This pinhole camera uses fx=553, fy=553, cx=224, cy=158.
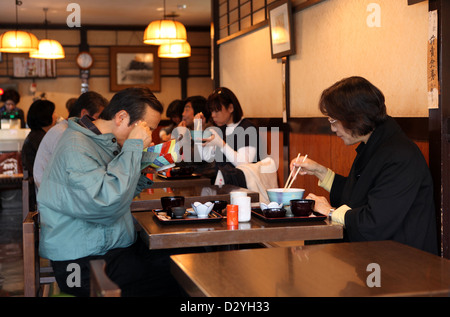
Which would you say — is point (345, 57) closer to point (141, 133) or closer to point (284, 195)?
point (284, 195)

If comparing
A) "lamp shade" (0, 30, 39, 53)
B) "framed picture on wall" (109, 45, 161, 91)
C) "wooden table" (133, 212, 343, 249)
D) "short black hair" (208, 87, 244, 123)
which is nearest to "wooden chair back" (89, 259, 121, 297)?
"wooden table" (133, 212, 343, 249)

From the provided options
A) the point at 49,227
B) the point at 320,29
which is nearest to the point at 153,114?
the point at 49,227

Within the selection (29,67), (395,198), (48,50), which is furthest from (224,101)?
(29,67)

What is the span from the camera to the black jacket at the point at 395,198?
7.41 ft

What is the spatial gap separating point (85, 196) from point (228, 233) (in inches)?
23.1

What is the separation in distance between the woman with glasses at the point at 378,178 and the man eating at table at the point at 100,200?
2.79 feet

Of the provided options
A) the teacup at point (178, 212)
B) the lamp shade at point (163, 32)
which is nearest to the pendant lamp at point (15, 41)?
the lamp shade at point (163, 32)

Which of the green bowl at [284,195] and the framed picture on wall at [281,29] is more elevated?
the framed picture on wall at [281,29]

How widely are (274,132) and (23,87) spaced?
25.2 ft

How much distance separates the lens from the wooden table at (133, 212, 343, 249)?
2.12 meters

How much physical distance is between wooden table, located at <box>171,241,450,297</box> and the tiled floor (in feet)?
8.75

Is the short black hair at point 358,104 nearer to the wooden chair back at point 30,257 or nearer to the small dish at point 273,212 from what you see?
the small dish at point 273,212

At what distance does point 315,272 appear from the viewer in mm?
1556

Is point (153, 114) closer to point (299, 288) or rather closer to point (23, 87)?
point (299, 288)
